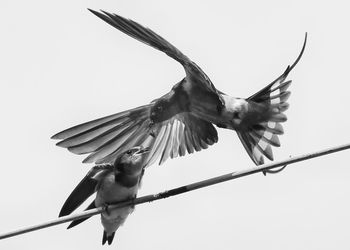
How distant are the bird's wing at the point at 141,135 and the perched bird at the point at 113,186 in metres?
0.21

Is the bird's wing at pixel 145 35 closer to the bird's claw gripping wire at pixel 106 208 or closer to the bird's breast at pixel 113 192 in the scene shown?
the bird's breast at pixel 113 192

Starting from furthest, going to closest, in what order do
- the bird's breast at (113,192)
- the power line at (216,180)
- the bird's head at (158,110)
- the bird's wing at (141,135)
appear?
the bird's head at (158,110)
the bird's wing at (141,135)
the bird's breast at (113,192)
the power line at (216,180)

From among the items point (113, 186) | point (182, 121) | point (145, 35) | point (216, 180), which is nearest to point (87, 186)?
point (113, 186)

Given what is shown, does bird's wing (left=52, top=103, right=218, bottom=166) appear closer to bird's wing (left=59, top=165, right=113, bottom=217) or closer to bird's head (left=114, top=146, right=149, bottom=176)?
bird's wing (left=59, top=165, right=113, bottom=217)

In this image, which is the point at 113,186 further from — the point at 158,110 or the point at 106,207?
the point at 158,110

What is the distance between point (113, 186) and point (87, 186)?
1.04ft

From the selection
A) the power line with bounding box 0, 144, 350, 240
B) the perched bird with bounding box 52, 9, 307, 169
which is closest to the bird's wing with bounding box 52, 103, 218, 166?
the perched bird with bounding box 52, 9, 307, 169

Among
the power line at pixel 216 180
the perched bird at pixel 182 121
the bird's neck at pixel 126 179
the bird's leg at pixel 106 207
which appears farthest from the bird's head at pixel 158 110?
the power line at pixel 216 180

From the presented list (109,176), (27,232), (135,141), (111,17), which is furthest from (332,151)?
(135,141)

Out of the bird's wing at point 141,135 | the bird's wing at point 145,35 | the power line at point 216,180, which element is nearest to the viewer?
the power line at point 216,180

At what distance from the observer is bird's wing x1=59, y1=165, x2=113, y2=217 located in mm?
6844

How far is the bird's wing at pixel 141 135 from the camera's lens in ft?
23.9

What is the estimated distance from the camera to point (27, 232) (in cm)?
502

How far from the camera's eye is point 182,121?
24.9 ft
